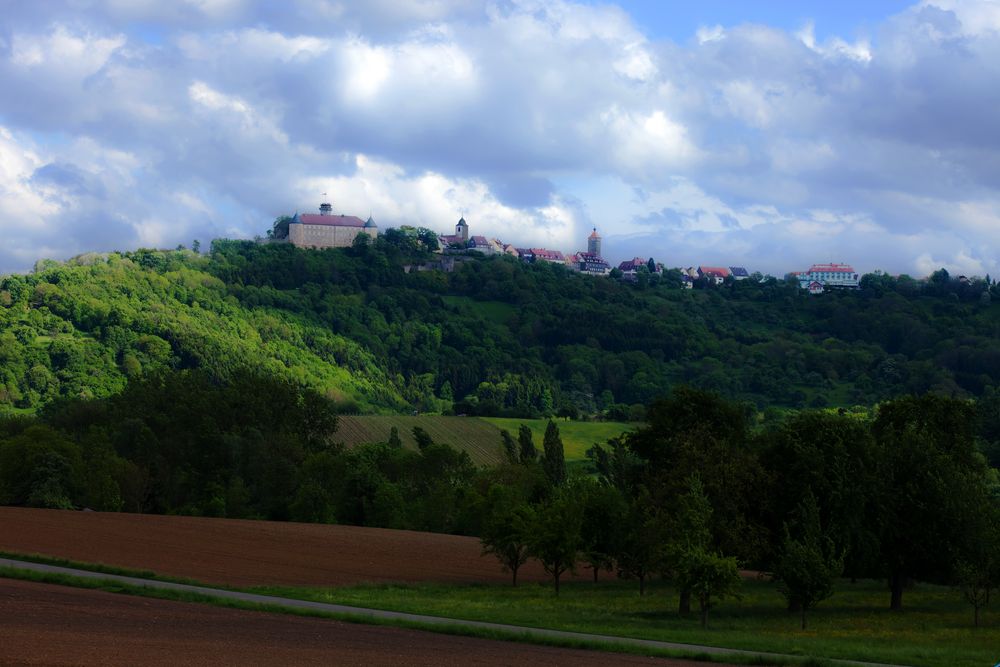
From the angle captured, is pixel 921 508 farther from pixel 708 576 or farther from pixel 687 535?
pixel 708 576

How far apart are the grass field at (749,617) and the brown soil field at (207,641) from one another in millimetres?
6197

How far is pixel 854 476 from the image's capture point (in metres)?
58.4

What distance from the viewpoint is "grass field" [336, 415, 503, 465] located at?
15238 centimetres

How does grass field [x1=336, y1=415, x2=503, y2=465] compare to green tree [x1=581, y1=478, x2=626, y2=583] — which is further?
grass field [x1=336, y1=415, x2=503, y2=465]

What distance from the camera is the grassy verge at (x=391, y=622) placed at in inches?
1379

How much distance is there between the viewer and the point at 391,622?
39969 mm

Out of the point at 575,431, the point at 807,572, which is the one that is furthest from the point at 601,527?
the point at 575,431

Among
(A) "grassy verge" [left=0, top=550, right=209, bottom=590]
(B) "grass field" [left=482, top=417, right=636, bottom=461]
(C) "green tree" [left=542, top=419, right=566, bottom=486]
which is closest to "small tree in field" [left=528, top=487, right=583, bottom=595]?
(A) "grassy verge" [left=0, top=550, right=209, bottom=590]

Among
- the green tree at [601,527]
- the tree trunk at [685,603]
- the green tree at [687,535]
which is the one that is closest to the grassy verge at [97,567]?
the green tree at [687,535]

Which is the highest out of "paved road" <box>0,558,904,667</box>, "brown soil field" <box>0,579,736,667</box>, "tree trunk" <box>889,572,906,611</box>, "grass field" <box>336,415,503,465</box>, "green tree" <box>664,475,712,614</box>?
"grass field" <box>336,415,503,465</box>

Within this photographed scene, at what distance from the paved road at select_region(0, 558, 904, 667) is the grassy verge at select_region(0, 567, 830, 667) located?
35 cm

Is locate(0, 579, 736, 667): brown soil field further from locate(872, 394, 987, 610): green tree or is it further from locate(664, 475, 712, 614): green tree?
locate(872, 394, 987, 610): green tree

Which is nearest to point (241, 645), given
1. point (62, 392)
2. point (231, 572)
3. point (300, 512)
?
point (231, 572)

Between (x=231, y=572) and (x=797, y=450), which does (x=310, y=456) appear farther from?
(x=797, y=450)
